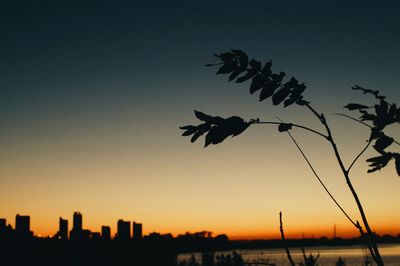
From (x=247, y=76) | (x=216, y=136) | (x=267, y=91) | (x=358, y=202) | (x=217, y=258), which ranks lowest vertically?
(x=217, y=258)

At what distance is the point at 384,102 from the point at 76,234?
3951 cm

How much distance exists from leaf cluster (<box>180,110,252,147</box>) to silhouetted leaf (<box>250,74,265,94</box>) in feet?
1.45

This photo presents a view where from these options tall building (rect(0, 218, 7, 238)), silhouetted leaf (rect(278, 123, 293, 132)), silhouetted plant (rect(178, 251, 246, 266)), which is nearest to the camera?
silhouetted leaf (rect(278, 123, 293, 132))

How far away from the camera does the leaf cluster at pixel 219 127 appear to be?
2471mm

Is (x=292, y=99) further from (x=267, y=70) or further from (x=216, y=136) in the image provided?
(x=216, y=136)

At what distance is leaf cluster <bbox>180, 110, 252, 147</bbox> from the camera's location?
247cm

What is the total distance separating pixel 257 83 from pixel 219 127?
58cm

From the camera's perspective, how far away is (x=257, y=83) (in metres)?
2.90

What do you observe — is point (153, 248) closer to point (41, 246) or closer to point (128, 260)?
point (128, 260)

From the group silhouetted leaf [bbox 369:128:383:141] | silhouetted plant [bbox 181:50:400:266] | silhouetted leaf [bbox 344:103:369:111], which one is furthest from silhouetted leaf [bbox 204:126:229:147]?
silhouetted leaf [bbox 344:103:369:111]

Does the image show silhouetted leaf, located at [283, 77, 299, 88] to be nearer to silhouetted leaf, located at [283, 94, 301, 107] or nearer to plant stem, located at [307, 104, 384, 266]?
silhouetted leaf, located at [283, 94, 301, 107]

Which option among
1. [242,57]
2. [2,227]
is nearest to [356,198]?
[242,57]

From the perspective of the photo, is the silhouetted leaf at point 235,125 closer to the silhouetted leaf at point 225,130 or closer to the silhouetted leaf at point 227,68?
the silhouetted leaf at point 225,130

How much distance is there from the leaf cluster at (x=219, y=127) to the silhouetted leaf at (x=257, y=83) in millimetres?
443
